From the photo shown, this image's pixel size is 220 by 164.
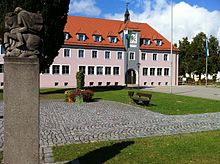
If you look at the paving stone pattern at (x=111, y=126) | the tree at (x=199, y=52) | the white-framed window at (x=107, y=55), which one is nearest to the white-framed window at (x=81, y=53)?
the white-framed window at (x=107, y=55)

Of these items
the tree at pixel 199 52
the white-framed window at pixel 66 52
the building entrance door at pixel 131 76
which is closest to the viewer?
the white-framed window at pixel 66 52

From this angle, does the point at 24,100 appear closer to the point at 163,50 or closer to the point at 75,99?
the point at 75,99

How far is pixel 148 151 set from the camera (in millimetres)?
7141

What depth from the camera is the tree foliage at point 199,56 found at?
62906 millimetres

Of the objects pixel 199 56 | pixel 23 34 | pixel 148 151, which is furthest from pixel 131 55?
pixel 23 34

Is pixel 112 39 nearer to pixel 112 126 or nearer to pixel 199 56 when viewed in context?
pixel 199 56

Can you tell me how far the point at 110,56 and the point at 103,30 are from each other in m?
6.08

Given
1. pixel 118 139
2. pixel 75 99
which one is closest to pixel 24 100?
pixel 118 139

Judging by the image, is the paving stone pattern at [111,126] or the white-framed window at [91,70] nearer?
the paving stone pattern at [111,126]

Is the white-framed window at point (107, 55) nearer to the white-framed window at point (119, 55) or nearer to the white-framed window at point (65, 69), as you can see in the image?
the white-framed window at point (119, 55)

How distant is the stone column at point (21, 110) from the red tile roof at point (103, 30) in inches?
1702

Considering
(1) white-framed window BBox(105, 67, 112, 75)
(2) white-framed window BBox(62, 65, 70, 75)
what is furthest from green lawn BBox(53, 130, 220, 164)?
(1) white-framed window BBox(105, 67, 112, 75)

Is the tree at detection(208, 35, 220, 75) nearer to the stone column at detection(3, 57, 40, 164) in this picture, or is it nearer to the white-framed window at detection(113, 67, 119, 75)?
the white-framed window at detection(113, 67, 119, 75)

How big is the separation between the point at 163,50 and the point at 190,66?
Result: 12.2 meters
